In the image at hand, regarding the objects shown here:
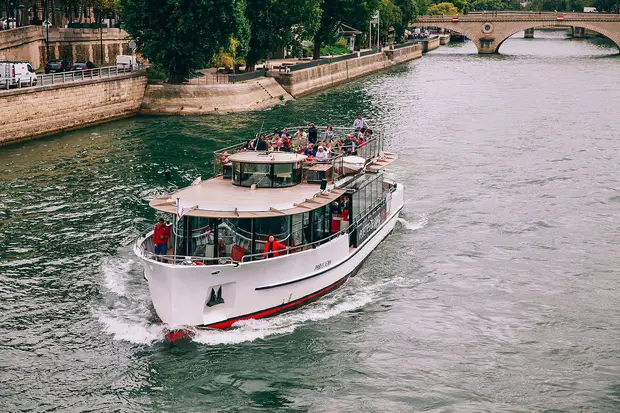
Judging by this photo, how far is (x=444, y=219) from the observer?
137 feet

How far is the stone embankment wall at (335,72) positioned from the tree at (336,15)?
13.1 ft

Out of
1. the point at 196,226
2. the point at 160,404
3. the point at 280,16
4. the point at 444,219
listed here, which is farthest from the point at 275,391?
the point at 280,16

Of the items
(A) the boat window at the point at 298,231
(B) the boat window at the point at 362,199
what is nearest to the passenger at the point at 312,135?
(B) the boat window at the point at 362,199

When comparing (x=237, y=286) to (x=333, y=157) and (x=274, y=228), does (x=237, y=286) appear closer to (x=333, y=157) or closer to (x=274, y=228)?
(x=274, y=228)

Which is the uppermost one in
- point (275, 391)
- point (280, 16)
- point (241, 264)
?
point (280, 16)

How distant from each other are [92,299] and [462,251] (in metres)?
14.8

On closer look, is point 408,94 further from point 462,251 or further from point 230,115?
point 462,251

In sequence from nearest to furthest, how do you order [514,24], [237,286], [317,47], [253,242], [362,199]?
[237,286] → [253,242] → [362,199] → [317,47] → [514,24]

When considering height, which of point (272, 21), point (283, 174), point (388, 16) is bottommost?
point (283, 174)

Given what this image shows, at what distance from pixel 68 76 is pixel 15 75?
7.25 metres

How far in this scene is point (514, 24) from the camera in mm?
165375

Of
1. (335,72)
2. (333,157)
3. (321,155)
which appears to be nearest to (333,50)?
(335,72)

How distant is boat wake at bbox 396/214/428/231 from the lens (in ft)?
132

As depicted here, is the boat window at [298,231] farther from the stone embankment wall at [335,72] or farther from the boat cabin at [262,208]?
the stone embankment wall at [335,72]
